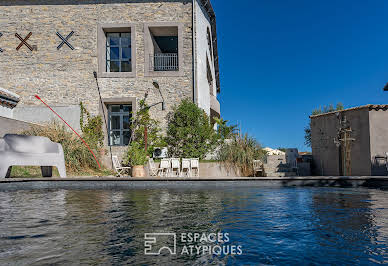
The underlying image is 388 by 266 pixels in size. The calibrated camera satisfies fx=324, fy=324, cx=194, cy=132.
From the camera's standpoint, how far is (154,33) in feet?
53.0

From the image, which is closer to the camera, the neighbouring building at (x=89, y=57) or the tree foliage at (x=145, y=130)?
the tree foliage at (x=145, y=130)

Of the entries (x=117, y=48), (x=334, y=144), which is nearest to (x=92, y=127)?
(x=117, y=48)

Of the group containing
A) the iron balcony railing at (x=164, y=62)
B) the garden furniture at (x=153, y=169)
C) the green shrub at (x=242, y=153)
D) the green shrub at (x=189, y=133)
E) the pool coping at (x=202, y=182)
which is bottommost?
the pool coping at (x=202, y=182)

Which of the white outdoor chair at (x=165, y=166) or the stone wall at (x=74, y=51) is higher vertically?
the stone wall at (x=74, y=51)

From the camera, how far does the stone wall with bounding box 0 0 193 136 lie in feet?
48.9

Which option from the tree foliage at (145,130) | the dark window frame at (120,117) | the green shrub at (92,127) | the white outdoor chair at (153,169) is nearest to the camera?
the white outdoor chair at (153,169)

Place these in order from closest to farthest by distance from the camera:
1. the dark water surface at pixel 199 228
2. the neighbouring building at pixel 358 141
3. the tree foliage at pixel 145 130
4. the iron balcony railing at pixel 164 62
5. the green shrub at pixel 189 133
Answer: the dark water surface at pixel 199 228 → the neighbouring building at pixel 358 141 → the green shrub at pixel 189 133 → the tree foliage at pixel 145 130 → the iron balcony railing at pixel 164 62

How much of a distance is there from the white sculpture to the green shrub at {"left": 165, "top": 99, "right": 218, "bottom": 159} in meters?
5.51

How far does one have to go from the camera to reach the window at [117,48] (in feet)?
49.3

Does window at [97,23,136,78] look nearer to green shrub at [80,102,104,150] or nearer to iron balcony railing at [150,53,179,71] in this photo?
iron balcony railing at [150,53,179,71]

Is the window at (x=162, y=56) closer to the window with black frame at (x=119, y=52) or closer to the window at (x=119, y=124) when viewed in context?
the window with black frame at (x=119, y=52)

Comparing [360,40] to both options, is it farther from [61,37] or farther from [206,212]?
[206,212]

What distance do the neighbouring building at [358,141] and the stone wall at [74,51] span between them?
648 centimetres

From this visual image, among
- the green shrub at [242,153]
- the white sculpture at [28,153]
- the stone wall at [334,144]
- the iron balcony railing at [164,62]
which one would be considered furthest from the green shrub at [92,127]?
the stone wall at [334,144]
